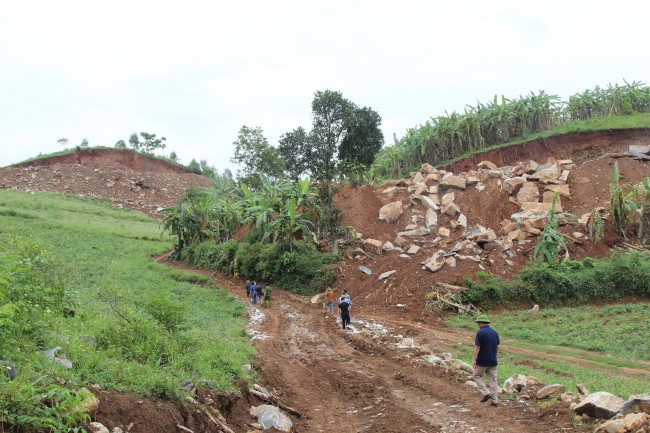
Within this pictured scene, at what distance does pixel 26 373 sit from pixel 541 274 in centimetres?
1810

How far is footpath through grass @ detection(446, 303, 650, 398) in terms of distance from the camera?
37.1 ft

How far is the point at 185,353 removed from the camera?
29.6ft

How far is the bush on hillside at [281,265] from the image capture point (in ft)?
74.4

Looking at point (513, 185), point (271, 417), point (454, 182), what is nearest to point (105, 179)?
point (454, 182)

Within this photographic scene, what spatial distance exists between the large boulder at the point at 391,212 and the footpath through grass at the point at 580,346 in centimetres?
805

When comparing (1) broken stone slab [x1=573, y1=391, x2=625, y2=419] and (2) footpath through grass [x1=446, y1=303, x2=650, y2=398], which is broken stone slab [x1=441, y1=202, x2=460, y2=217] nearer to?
(2) footpath through grass [x1=446, y1=303, x2=650, y2=398]

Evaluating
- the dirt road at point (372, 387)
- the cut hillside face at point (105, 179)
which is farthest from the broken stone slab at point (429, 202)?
the cut hillside face at point (105, 179)

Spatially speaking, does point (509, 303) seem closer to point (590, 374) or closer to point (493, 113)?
point (590, 374)

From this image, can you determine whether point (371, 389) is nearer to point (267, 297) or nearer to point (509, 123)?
point (267, 297)

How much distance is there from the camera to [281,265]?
2372 centimetres

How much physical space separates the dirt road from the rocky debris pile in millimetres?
→ 6204

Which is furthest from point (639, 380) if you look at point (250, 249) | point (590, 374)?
point (250, 249)

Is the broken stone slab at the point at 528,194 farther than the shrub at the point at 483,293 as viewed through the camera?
Yes

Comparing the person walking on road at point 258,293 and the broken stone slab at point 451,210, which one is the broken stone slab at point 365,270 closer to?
the person walking on road at point 258,293
